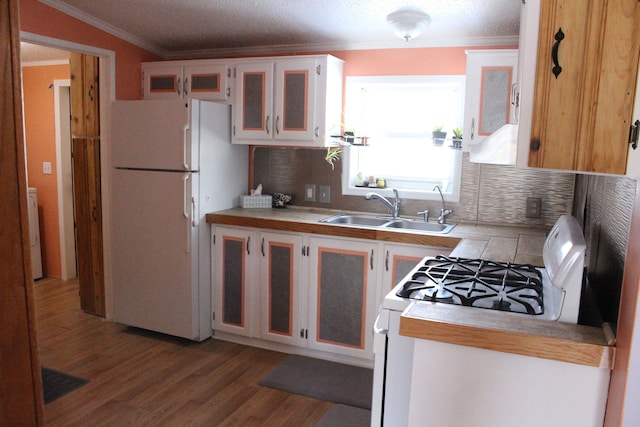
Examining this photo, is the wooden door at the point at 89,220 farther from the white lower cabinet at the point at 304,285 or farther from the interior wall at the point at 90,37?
the white lower cabinet at the point at 304,285

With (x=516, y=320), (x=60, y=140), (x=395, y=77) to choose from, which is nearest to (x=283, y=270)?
(x=395, y=77)

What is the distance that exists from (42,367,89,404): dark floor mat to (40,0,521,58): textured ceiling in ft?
7.81

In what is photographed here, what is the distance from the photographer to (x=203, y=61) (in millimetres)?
3816

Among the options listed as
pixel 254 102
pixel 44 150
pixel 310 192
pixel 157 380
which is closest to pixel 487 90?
pixel 310 192

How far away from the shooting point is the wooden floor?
2654mm

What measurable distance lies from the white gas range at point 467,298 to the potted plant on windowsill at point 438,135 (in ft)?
5.31

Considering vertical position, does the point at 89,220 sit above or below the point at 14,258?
below

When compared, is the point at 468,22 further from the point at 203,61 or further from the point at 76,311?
the point at 76,311

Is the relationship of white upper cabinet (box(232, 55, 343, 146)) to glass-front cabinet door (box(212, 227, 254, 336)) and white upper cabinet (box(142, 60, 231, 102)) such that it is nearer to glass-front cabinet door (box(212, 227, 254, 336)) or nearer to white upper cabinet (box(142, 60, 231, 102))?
white upper cabinet (box(142, 60, 231, 102))

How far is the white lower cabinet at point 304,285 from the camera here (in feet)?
10.3

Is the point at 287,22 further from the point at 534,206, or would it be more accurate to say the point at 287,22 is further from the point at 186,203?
the point at 534,206

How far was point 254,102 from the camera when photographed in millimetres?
3695

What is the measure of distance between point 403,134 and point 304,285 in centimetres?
134

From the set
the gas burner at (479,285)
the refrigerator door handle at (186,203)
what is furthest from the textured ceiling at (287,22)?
the gas burner at (479,285)
